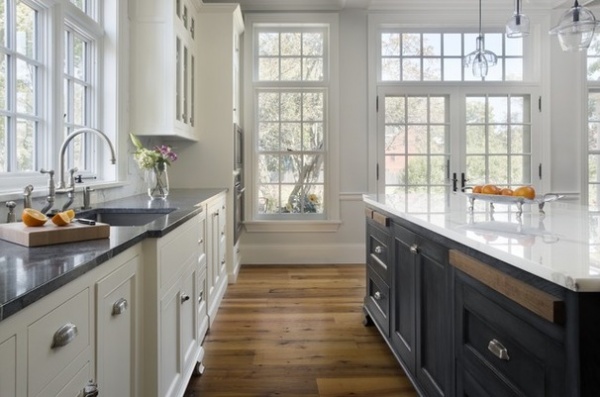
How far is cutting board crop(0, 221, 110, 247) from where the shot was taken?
1090 mm

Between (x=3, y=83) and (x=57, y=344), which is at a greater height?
(x=3, y=83)

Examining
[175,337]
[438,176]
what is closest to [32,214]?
[175,337]

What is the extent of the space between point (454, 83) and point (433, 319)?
3.70 m

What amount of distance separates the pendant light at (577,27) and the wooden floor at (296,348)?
199 cm

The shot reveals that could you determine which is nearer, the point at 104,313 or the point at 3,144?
the point at 104,313

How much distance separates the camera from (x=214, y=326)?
8.91 feet

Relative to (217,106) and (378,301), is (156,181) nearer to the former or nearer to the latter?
(217,106)

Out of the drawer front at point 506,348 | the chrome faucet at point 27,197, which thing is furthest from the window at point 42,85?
the drawer front at point 506,348

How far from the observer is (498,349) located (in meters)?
1.05

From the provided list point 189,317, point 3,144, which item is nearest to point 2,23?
point 3,144

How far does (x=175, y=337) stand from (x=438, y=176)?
3737 millimetres

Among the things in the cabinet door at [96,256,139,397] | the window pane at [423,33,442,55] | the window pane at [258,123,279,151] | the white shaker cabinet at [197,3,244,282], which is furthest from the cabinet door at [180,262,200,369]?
the window pane at [423,33,442,55]

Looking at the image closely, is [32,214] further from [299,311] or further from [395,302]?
[299,311]

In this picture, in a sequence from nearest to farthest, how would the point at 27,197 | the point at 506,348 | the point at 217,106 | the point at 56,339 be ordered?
1. the point at 56,339
2. the point at 506,348
3. the point at 27,197
4. the point at 217,106
